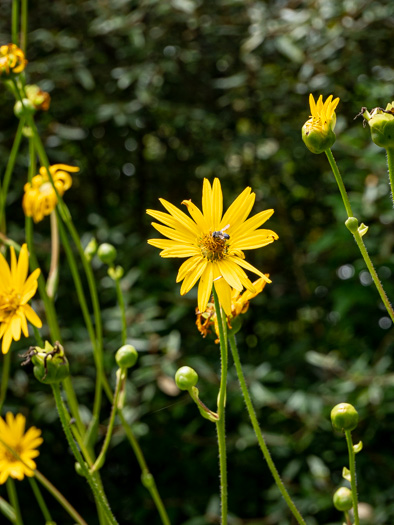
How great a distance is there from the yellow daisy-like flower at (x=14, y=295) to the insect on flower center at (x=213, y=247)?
0.14m

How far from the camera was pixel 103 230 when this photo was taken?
142 cm

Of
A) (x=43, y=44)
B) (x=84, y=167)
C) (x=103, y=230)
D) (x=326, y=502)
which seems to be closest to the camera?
(x=326, y=502)

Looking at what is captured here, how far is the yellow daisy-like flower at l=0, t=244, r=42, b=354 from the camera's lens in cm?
59

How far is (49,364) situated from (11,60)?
35 cm

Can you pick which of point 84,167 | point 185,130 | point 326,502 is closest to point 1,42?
point 84,167

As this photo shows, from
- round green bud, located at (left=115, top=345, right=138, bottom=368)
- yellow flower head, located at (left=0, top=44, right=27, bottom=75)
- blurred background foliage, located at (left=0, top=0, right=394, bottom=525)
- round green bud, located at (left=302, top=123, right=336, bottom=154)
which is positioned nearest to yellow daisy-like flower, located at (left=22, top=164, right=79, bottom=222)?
yellow flower head, located at (left=0, top=44, right=27, bottom=75)

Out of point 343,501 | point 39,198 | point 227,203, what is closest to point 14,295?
point 39,198

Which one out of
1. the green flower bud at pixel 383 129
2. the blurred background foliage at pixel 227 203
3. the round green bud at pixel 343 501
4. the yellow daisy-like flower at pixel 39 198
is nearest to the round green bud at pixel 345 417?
the round green bud at pixel 343 501

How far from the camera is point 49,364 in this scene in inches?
21.5

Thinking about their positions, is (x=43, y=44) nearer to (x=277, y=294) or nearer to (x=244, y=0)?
(x=244, y=0)

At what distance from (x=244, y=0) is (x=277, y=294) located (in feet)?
2.06

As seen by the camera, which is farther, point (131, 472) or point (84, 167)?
point (84, 167)

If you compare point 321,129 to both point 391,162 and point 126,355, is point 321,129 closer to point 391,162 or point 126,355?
point 391,162

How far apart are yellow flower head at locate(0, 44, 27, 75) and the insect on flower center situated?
0.31m
